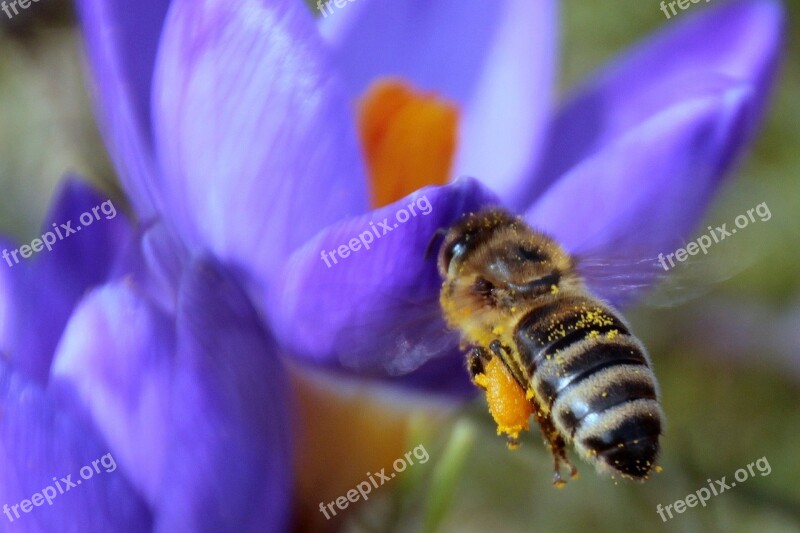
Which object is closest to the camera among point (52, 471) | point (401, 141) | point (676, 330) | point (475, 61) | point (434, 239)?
point (52, 471)

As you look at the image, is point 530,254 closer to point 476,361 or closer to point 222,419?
point 476,361

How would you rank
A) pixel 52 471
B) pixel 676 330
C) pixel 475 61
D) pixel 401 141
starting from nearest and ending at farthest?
1. pixel 52 471
2. pixel 401 141
3. pixel 475 61
4. pixel 676 330

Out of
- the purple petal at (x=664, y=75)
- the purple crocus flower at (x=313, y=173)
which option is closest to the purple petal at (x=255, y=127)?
the purple crocus flower at (x=313, y=173)

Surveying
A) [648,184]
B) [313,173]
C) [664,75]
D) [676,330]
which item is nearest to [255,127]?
[313,173]

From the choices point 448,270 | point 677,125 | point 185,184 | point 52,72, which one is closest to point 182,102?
point 185,184

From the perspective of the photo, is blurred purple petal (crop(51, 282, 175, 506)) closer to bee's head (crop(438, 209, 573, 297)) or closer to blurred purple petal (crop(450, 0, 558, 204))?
bee's head (crop(438, 209, 573, 297))

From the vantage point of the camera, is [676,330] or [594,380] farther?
[676,330]

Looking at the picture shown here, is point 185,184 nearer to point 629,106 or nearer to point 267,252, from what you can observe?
point 267,252
